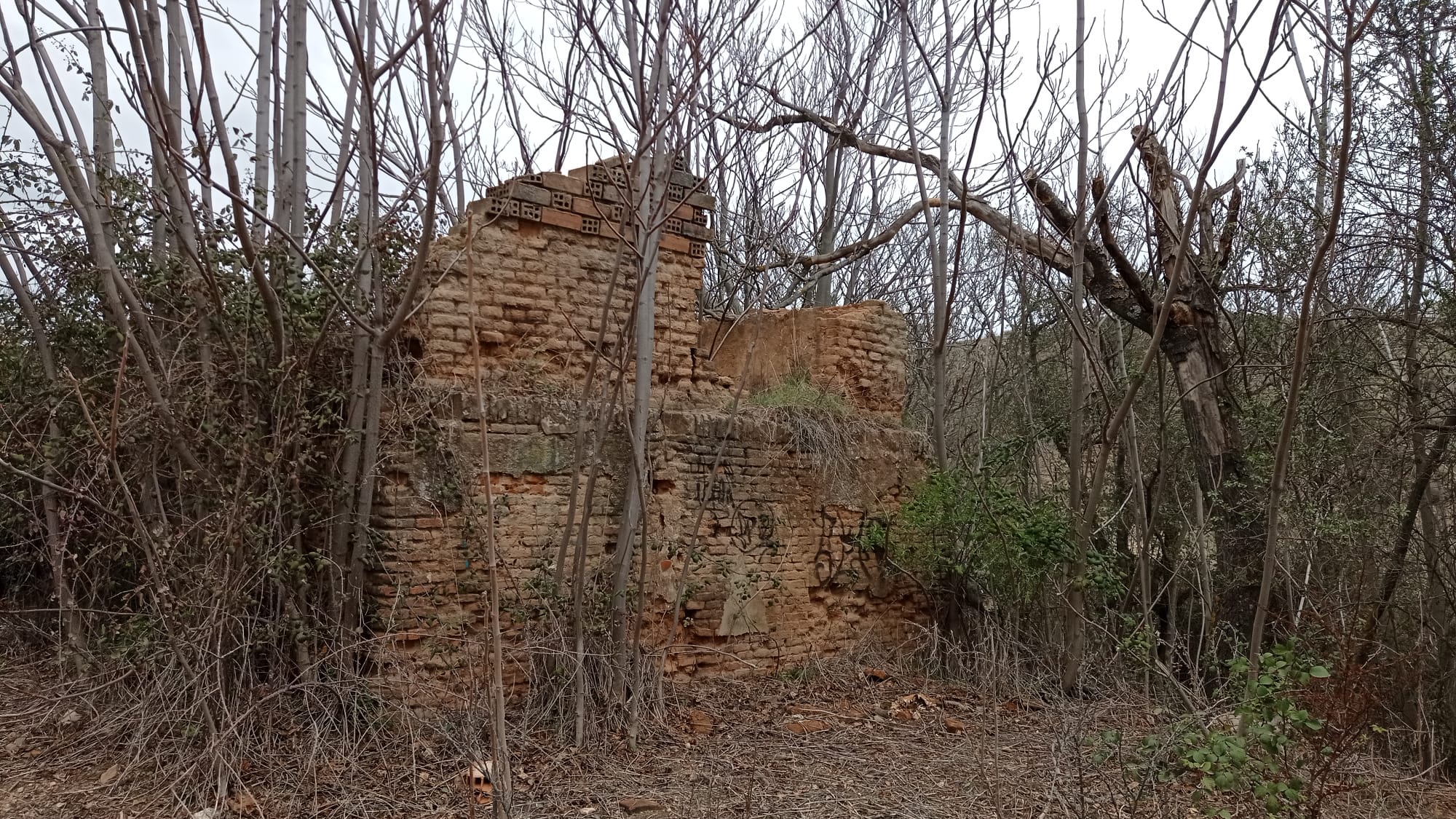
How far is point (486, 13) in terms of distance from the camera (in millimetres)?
Answer: 6035

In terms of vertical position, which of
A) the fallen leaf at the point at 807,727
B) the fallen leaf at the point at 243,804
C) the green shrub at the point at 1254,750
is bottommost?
the fallen leaf at the point at 807,727

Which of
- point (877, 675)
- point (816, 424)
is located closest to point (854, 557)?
point (877, 675)

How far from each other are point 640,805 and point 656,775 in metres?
0.48

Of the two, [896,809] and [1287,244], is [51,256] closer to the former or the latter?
[896,809]

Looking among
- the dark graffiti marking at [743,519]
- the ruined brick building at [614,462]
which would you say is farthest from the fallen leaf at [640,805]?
the dark graffiti marking at [743,519]

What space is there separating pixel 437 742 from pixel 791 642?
277 centimetres

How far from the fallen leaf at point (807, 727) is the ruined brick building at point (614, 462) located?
759 millimetres

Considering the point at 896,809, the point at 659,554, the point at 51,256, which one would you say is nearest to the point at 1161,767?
the point at 896,809

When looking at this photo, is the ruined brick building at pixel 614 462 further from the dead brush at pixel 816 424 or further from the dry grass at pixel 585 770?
the dry grass at pixel 585 770

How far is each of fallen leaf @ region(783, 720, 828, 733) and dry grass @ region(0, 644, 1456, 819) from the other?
0.32ft

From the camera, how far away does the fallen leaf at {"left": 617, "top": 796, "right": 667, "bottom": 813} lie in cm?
464

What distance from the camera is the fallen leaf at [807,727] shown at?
6012 millimetres

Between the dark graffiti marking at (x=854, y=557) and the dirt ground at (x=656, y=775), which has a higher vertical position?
the dark graffiti marking at (x=854, y=557)

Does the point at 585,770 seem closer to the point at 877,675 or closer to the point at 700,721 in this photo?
the point at 700,721
